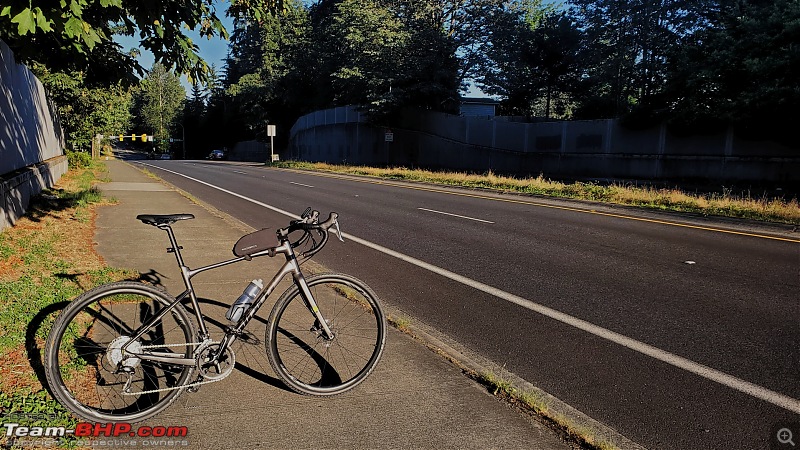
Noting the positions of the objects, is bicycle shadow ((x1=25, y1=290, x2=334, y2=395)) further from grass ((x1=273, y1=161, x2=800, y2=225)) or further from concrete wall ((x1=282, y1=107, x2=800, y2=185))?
concrete wall ((x1=282, y1=107, x2=800, y2=185))

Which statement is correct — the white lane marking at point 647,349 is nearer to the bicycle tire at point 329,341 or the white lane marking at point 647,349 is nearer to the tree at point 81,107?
the bicycle tire at point 329,341

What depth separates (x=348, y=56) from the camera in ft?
140

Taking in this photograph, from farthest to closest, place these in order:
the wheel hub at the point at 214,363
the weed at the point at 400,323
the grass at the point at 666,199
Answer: the grass at the point at 666,199, the weed at the point at 400,323, the wheel hub at the point at 214,363

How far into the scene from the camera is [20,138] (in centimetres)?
1109

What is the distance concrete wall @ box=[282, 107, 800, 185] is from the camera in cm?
2273

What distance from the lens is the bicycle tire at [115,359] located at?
3.01 metres

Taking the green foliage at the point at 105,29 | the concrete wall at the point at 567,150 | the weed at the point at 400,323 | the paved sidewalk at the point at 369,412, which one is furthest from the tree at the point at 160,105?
the paved sidewalk at the point at 369,412

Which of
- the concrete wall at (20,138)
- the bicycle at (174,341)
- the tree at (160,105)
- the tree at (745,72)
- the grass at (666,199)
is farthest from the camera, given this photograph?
the tree at (160,105)

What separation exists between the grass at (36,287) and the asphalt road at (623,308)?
3.02m

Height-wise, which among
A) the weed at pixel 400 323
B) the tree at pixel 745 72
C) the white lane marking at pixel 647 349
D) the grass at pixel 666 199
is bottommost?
the white lane marking at pixel 647 349

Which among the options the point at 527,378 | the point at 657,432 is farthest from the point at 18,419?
the point at 657,432

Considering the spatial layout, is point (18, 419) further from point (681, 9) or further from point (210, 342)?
point (681, 9)

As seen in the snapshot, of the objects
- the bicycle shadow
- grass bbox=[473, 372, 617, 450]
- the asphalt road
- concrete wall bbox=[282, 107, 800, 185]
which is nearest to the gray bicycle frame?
the bicycle shadow

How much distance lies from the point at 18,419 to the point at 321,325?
1737 mm
